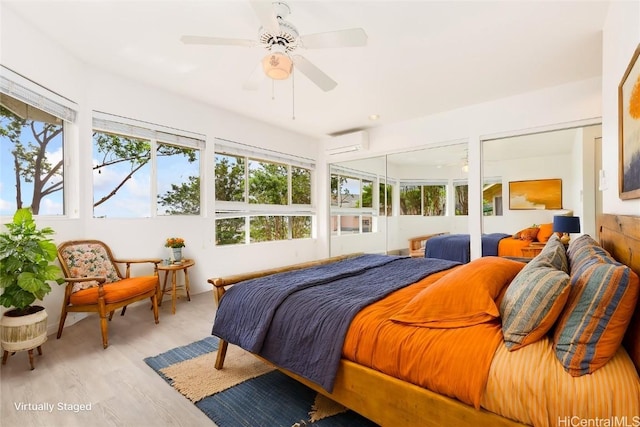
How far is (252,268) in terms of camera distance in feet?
16.0

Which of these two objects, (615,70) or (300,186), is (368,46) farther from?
(300,186)

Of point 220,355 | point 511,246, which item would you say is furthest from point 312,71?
point 511,246

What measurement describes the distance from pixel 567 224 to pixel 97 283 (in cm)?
469

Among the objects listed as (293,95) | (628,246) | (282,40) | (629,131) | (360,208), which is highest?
(293,95)

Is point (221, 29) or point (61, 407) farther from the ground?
point (221, 29)

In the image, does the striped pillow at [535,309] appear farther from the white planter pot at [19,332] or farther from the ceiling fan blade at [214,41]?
the white planter pot at [19,332]

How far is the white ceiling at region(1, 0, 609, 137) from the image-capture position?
223 centimetres

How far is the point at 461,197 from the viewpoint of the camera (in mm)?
4309

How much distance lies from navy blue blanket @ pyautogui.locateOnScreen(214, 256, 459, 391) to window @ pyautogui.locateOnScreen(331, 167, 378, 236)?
339 centimetres

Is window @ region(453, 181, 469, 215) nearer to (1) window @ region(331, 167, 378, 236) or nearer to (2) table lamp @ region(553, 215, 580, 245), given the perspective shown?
(2) table lamp @ region(553, 215, 580, 245)

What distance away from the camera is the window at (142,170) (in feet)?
11.2

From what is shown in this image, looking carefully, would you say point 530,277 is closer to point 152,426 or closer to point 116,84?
point 152,426

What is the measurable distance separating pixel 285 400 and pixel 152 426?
2.37ft

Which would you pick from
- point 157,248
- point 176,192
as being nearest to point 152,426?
point 157,248
